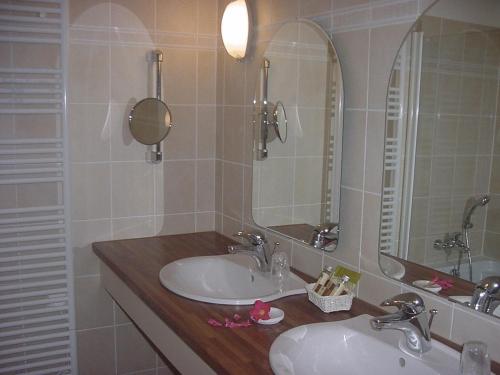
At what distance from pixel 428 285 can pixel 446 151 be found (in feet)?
1.22

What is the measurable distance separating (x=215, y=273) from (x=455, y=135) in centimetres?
117

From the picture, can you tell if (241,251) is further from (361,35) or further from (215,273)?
(361,35)

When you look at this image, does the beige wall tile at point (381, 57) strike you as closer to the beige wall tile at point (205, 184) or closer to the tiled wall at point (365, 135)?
the tiled wall at point (365, 135)

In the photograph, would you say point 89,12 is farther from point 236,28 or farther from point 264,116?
point 264,116

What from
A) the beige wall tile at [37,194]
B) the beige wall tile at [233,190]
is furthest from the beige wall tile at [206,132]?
the beige wall tile at [37,194]

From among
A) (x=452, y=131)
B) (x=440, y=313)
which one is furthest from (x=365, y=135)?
(x=440, y=313)

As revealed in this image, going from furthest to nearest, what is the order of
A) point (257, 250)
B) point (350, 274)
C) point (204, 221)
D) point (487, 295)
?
point (204, 221) < point (257, 250) < point (350, 274) < point (487, 295)

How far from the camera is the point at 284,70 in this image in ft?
6.91

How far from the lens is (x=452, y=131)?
141cm

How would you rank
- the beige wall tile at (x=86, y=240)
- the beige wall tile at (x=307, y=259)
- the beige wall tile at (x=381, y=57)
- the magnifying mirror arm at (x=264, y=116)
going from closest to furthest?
the beige wall tile at (x=381, y=57)
the beige wall tile at (x=307, y=259)
the magnifying mirror arm at (x=264, y=116)
the beige wall tile at (x=86, y=240)

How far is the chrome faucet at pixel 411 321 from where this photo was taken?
53.1 inches

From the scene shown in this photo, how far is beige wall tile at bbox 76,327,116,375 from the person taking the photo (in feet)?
8.27

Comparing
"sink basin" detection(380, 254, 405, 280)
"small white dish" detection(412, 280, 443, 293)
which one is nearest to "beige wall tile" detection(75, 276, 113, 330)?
"sink basin" detection(380, 254, 405, 280)

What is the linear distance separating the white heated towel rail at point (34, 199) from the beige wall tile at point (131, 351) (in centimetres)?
22
